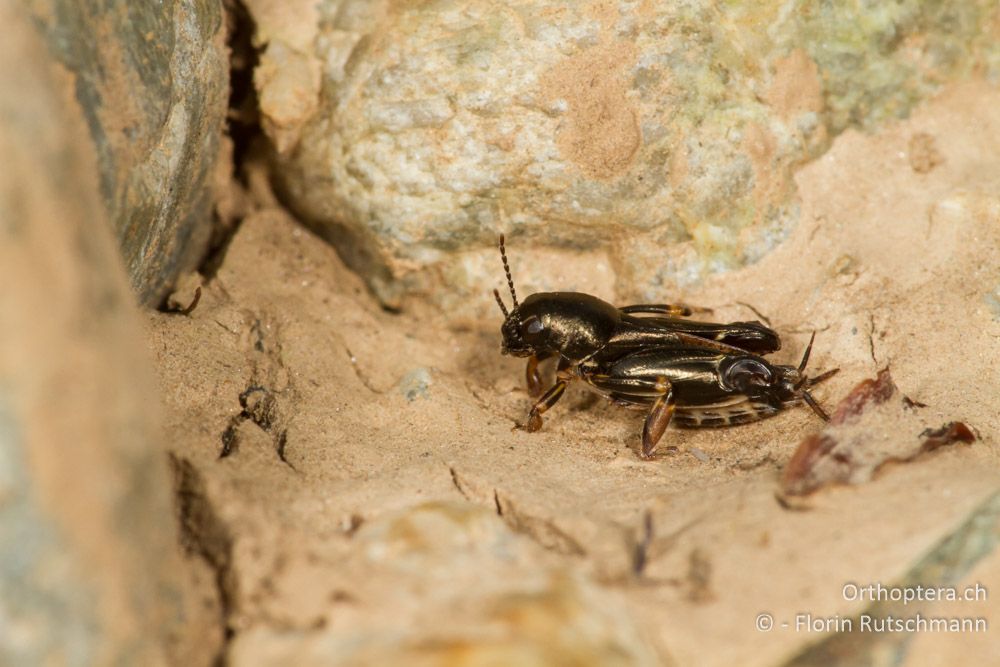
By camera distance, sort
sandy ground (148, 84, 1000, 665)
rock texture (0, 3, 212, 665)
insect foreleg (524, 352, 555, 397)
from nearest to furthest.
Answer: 1. rock texture (0, 3, 212, 665)
2. sandy ground (148, 84, 1000, 665)
3. insect foreleg (524, 352, 555, 397)

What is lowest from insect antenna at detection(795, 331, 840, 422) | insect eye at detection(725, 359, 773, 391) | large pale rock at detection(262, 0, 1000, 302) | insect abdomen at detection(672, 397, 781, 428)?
insect abdomen at detection(672, 397, 781, 428)

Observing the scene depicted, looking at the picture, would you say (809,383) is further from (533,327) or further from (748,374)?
(533,327)

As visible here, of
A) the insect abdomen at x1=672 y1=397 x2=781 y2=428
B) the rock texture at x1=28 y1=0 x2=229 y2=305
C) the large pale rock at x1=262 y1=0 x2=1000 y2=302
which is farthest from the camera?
the large pale rock at x1=262 y1=0 x2=1000 y2=302

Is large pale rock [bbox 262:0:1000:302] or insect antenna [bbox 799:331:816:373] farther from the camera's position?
large pale rock [bbox 262:0:1000:302]

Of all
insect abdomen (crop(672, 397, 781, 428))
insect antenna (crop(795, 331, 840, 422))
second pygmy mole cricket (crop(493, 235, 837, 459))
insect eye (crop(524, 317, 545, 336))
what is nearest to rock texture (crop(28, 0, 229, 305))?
second pygmy mole cricket (crop(493, 235, 837, 459))

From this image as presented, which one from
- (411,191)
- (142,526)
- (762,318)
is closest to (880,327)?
(762,318)

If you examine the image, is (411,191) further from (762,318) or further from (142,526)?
(142,526)

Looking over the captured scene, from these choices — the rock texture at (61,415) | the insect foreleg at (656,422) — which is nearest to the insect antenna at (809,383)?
the insect foreleg at (656,422)

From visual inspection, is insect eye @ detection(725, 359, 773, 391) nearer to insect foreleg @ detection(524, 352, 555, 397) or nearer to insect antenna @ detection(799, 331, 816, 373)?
insect antenna @ detection(799, 331, 816, 373)
